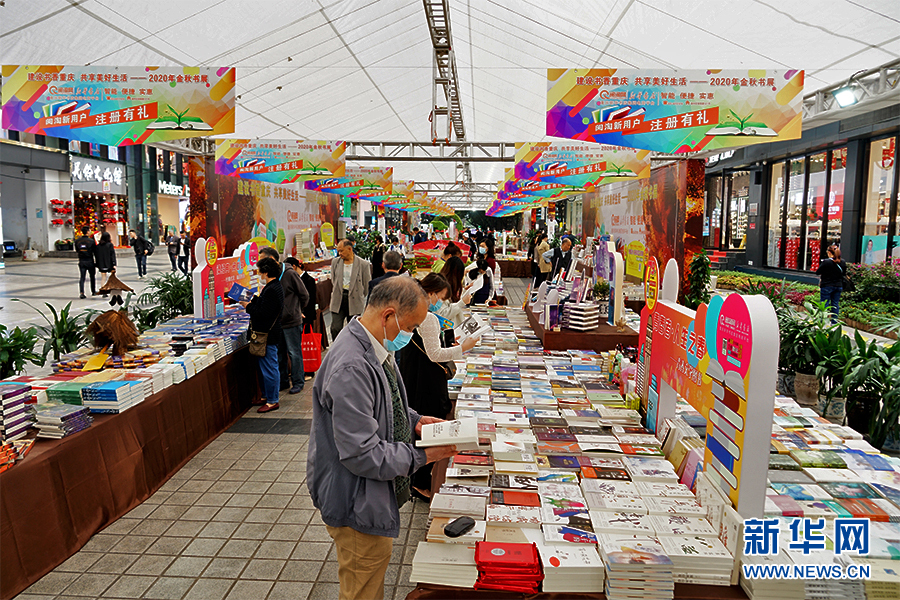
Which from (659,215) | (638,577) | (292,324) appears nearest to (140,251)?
(292,324)

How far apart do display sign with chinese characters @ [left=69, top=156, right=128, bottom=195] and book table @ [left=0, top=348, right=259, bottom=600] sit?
2496 centimetres

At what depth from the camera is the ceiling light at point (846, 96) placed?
7199 mm

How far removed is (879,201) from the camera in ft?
40.0

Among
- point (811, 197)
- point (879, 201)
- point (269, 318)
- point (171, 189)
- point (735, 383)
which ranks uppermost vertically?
point (171, 189)

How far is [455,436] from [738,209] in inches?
814

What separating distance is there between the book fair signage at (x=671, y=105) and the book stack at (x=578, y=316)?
4.95ft

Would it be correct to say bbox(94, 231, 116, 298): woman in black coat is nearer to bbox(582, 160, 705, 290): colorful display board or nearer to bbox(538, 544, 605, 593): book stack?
bbox(582, 160, 705, 290): colorful display board

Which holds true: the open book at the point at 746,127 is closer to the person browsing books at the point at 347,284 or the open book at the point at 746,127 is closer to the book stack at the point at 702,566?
the book stack at the point at 702,566

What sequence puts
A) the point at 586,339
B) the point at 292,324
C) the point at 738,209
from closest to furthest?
the point at 586,339, the point at 292,324, the point at 738,209

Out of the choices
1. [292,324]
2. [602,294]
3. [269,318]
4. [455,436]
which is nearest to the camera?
[455,436]

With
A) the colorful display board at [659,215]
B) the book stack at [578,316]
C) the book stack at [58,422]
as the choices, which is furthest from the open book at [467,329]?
the colorful display board at [659,215]

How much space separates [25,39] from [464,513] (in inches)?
219

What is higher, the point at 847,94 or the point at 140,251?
the point at 847,94

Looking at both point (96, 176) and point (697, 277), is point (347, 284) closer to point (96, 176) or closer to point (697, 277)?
point (697, 277)
